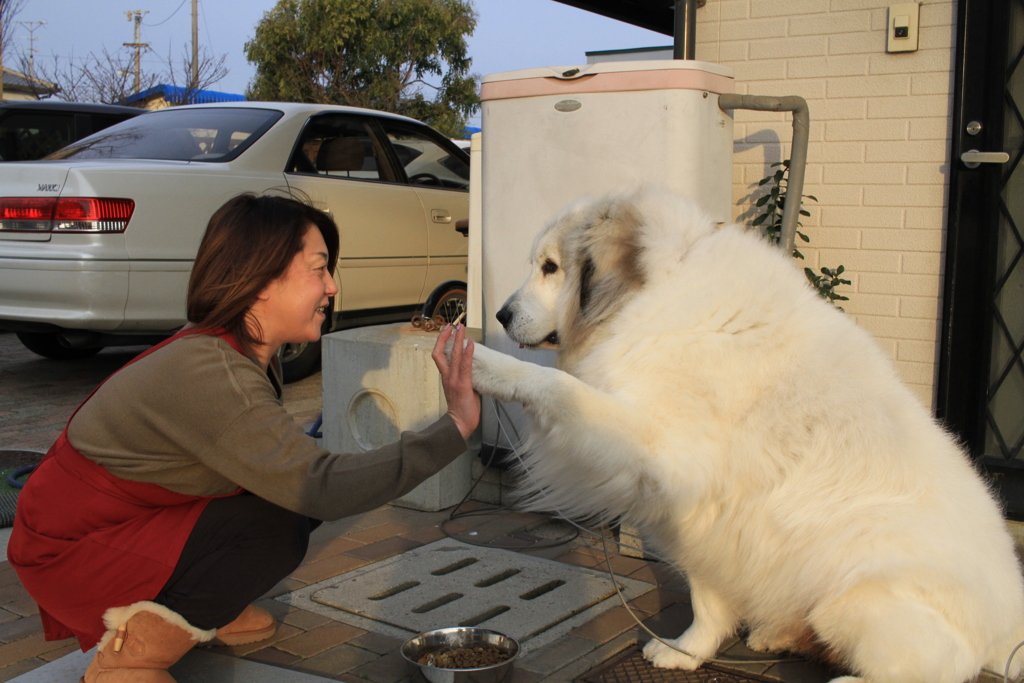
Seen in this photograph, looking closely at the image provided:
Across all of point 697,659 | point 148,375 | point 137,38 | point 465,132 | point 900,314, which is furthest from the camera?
point 137,38

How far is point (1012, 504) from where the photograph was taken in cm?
390

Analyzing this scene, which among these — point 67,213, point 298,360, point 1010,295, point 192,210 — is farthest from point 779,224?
point 67,213

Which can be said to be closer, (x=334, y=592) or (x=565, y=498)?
(x=565, y=498)

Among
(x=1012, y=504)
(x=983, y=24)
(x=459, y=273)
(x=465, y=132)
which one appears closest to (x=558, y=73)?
(x=983, y=24)

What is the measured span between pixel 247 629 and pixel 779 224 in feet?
10.2

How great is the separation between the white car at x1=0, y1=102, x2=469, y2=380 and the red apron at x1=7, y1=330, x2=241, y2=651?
2.32 meters

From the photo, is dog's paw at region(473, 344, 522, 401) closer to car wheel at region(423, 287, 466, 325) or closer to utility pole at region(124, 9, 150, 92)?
car wheel at region(423, 287, 466, 325)

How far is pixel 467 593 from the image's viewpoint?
10.6 feet

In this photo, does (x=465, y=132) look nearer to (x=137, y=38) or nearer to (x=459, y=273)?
(x=137, y=38)

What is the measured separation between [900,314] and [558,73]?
6.97ft

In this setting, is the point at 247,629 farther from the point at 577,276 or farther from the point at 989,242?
the point at 989,242

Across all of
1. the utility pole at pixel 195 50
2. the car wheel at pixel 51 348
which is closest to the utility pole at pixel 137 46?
the utility pole at pixel 195 50

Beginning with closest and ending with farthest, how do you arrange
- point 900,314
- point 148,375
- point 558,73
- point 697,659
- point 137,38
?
point 148,375, point 697,659, point 558,73, point 900,314, point 137,38

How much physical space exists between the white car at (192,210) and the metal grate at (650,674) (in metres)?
2.87
